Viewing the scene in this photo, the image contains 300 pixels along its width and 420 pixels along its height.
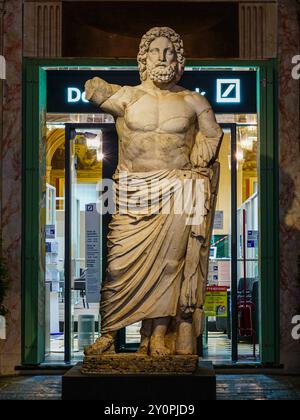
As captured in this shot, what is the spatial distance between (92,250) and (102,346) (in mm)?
3549

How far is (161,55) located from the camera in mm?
8859

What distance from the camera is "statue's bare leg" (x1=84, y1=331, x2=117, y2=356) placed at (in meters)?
8.55

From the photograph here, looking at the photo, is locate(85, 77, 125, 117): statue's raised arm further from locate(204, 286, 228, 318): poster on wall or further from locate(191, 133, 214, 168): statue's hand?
locate(204, 286, 228, 318): poster on wall

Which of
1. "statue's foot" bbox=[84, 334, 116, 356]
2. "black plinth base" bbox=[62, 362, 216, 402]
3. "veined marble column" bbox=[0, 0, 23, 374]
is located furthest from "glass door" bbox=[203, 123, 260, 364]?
"black plinth base" bbox=[62, 362, 216, 402]

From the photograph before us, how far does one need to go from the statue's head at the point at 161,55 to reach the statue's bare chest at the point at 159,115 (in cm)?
21

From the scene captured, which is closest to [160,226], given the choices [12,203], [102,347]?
[102,347]

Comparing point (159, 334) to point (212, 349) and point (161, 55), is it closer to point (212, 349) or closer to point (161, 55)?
point (161, 55)

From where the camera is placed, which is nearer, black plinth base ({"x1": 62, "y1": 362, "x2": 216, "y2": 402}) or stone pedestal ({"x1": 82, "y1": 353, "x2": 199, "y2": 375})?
black plinth base ({"x1": 62, "y1": 362, "x2": 216, "y2": 402})

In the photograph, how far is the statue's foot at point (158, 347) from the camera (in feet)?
28.1

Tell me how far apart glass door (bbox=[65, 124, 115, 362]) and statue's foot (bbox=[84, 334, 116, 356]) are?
10.6ft

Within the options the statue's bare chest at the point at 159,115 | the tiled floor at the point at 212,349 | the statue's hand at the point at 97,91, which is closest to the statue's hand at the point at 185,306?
the statue's bare chest at the point at 159,115

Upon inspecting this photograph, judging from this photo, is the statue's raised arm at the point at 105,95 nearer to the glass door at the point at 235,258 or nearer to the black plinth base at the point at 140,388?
the black plinth base at the point at 140,388

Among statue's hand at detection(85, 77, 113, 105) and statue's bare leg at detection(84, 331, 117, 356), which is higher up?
statue's hand at detection(85, 77, 113, 105)

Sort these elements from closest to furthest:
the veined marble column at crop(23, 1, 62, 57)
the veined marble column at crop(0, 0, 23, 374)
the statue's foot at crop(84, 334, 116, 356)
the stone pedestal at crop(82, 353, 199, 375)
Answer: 1. the stone pedestal at crop(82, 353, 199, 375)
2. the statue's foot at crop(84, 334, 116, 356)
3. the veined marble column at crop(0, 0, 23, 374)
4. the veined marble column at crop(23, 1, 62, 57)
